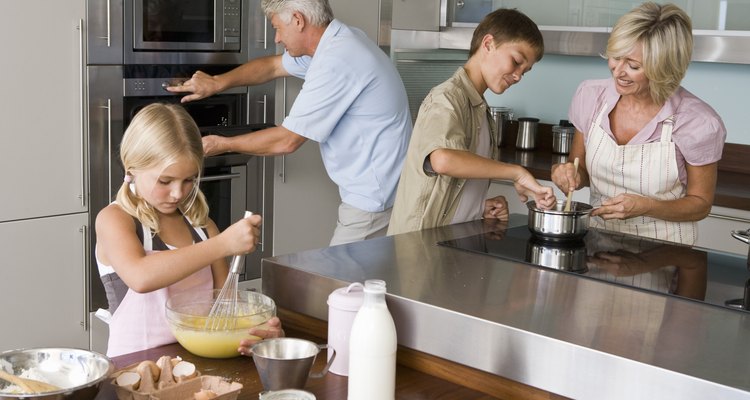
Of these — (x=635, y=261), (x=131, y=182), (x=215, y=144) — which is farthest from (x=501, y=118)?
(x=131, y=182)

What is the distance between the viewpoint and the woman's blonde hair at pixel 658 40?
2.30 m

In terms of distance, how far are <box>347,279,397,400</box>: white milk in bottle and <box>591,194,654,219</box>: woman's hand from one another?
977mm

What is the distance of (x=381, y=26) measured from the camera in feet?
13.0

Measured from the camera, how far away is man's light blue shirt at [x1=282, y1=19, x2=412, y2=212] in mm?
2904

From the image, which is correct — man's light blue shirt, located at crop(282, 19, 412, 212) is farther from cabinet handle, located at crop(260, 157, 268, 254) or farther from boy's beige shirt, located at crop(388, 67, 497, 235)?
cabinet handle, located at crop(260, 157, 268, 254)

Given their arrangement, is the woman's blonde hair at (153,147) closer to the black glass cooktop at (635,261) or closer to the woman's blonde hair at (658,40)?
the black glass cooktop at (635,261)

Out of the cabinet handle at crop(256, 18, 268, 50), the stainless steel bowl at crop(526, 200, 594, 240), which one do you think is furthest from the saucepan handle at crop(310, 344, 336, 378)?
the cabinet handle at crop(256, 18, 268, 50)

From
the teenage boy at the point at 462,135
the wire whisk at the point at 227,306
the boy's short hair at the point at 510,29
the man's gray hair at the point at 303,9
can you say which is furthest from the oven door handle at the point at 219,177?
the wire whisk at the point at 227,306

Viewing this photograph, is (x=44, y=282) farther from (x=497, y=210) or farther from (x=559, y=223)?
(x=559, y=223)

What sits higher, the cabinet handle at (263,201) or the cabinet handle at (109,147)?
the cabinet handle at (109,147)

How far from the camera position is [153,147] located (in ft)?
6.12

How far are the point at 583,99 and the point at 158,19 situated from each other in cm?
149

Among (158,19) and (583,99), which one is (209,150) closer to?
(158,19)

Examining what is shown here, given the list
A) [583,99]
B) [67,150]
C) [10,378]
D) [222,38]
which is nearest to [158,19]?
[222,38]
